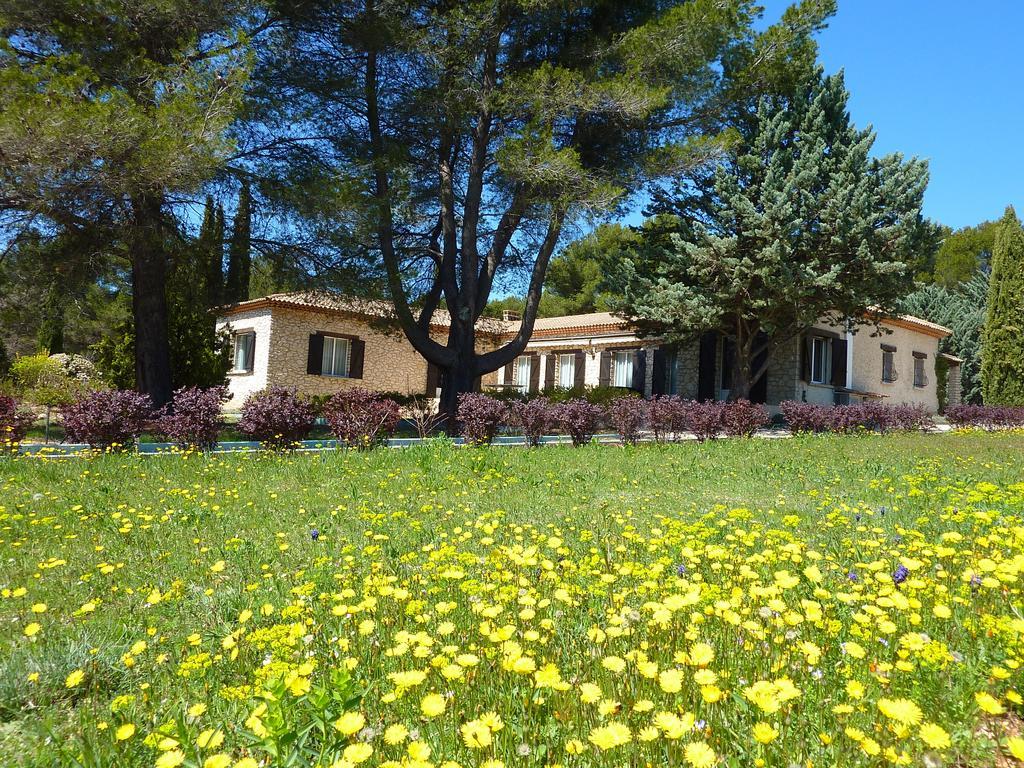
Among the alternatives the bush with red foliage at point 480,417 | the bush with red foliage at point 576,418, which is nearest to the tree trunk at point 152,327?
the bush with red foliage at point 480,417

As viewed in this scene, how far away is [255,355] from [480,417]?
13.3m

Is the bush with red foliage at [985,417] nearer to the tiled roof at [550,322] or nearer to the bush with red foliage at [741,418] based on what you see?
the tiled roof at [550,322]


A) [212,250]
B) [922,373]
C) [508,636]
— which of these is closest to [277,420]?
[212,250]

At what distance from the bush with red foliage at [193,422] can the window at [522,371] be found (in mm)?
16206

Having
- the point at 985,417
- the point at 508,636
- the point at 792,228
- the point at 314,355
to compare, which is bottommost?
the point at 508,636

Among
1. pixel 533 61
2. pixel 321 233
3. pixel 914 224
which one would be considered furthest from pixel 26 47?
pixel 914 224

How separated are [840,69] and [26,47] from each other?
17767 mm

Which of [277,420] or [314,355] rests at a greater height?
[314,355]

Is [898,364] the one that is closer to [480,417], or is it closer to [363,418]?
[480,417]

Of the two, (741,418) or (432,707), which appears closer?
(432,707)

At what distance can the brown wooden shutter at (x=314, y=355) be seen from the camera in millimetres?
22484

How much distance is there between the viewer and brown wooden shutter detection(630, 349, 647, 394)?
2250 centimetres

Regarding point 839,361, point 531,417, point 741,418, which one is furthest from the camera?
point 839,361

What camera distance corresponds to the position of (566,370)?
982 inches
